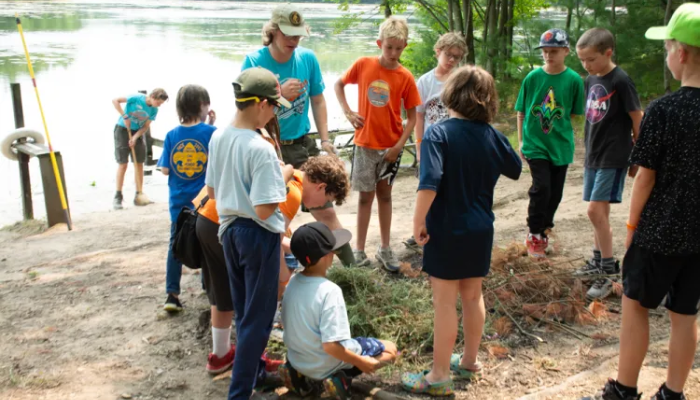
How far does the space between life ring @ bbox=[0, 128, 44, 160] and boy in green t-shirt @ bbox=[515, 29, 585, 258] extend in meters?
6.89

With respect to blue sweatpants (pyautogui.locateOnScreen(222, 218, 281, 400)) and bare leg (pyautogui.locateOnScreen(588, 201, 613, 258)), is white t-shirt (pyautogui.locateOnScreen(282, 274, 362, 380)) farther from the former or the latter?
bare leg (pyautogui.locateOnScreen(588, 201, 613, 258))

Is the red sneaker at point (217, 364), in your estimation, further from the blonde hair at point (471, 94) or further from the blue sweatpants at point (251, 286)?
the blonde hair at point (471, 94)

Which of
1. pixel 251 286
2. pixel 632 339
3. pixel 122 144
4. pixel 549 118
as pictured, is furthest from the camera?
pixel 122 144

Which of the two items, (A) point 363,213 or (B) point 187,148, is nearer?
(B) point 187,148

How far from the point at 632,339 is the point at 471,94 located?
1.35 meters

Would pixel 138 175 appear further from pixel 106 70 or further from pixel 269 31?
pixel 106 70

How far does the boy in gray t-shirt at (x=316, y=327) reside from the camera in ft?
10.9

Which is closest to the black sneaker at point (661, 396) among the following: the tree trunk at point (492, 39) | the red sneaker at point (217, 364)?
the red sneaker at point (217, 364)

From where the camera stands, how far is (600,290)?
15.3ft

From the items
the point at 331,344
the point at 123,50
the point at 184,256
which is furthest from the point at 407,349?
the point at 123,50

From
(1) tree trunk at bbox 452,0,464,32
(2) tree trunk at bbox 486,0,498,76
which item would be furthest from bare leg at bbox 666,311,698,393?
(1) tree trunk at bbox 452,0,464,32

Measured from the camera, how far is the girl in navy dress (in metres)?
3.29

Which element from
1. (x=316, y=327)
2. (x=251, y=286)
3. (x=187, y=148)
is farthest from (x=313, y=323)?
(x=187, y=148)

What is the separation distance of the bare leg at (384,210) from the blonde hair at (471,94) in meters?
1.95
